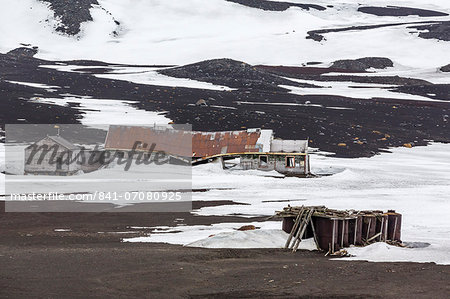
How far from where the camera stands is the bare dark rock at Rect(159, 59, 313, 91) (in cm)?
8444

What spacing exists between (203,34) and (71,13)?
21.9 meters

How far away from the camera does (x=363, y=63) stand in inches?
4311

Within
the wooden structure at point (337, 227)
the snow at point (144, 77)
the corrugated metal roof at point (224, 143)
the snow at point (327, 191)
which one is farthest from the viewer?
the snow at point (144, 77)

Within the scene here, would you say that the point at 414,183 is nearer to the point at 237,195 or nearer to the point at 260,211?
the point at 237,195

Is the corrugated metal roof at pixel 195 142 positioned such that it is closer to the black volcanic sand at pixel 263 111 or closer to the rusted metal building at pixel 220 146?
the rusted metal building at pixel 220 146

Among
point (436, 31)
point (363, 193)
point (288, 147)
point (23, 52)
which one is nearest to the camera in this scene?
point (363, 193)

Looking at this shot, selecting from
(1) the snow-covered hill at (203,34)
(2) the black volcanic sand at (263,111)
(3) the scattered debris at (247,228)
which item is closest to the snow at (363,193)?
(3) the scattered debris at (247,228)

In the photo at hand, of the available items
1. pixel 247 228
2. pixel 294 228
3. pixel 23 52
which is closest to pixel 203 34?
pixel 23 52

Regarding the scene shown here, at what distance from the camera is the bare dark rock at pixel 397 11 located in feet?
490

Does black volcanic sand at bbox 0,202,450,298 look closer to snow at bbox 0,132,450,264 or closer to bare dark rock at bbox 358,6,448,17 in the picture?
snow at bbox 0,132,450,264

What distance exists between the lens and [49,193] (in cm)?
3303

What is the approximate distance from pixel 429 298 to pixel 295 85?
75.0 meters

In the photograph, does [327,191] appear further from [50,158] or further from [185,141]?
[50,158]

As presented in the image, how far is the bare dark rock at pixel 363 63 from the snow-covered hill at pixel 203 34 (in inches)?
98.0
